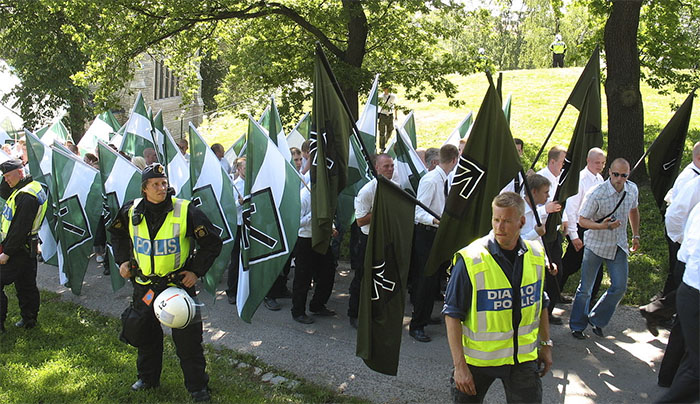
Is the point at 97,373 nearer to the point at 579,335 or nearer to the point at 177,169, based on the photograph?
the point at 177,169

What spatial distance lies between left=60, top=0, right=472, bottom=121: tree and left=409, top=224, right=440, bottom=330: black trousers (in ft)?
19.7

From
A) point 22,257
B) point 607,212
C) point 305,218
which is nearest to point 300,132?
point 305,218

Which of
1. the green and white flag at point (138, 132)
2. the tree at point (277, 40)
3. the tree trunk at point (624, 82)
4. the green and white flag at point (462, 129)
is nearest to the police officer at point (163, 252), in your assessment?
the green and white flag at point (462, 129)

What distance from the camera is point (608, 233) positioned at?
643cm

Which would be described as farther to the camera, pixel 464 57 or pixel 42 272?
pixel 464 57

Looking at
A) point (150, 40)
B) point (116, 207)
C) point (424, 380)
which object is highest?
point (150, 40)

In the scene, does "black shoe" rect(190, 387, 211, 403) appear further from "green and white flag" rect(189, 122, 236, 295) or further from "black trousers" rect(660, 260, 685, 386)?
"black trousers" rect(660, 260, 685, 386)

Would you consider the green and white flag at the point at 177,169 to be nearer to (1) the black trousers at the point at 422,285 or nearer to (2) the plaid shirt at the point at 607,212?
(1) the black trousers at the point at 422,285

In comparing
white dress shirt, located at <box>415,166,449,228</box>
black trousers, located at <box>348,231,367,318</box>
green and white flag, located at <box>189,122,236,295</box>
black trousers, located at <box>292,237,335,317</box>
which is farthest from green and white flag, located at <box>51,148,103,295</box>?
white dress shirt, located at <box>415,166,449,228</box>

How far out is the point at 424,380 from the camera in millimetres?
5840

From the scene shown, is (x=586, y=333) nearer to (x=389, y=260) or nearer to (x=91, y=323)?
(x=389, y=260)

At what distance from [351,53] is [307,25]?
1018mm

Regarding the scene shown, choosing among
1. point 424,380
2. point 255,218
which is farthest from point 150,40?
point 424,380

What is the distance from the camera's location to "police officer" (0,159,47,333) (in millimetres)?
6918
